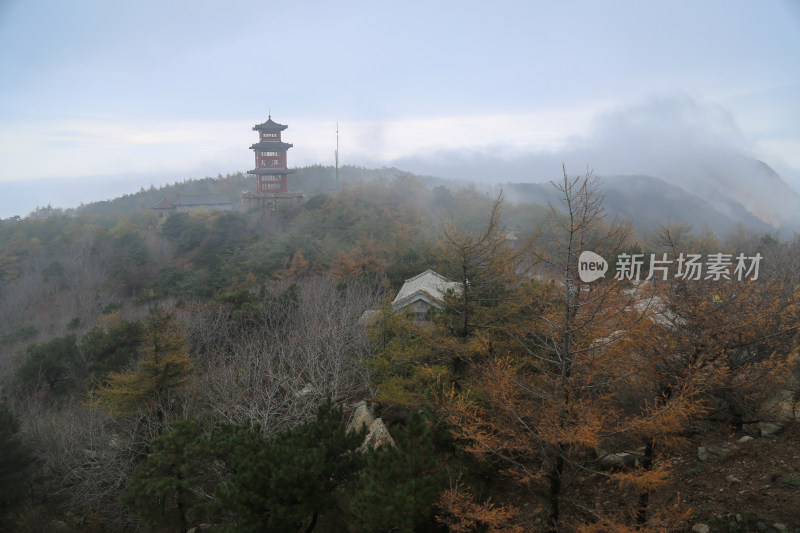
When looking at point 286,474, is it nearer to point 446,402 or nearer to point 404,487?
point 404,487

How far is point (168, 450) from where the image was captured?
6516mm

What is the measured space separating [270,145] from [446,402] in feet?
132

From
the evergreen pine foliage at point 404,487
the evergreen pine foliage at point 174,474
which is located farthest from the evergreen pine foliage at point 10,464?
the evergreen pine foliage at point 404,487

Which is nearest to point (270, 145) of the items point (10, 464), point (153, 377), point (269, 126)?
point (269, 126)

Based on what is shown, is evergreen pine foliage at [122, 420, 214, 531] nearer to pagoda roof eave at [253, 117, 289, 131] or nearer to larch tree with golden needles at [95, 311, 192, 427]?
larch tree with golden needles at [95, 311, 192, 427]

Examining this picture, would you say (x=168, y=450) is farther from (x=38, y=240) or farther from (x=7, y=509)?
(x=38, y=240)

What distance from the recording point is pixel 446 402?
5984 millimetres

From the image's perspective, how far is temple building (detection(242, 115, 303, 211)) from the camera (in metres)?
41.0

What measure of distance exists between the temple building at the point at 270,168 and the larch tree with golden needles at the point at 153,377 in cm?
3225

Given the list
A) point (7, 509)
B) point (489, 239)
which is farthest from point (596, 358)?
point (7, 509)

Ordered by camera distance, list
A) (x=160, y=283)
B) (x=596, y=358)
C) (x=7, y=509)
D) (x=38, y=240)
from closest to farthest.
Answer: (x=596, y=358)
(x=7, y=509)
(x=160, y=283)
(x=38, y=240)

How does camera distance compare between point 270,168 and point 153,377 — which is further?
point 270,168

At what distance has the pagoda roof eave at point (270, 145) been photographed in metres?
41.7

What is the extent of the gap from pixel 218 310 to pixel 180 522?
963 centimetres
